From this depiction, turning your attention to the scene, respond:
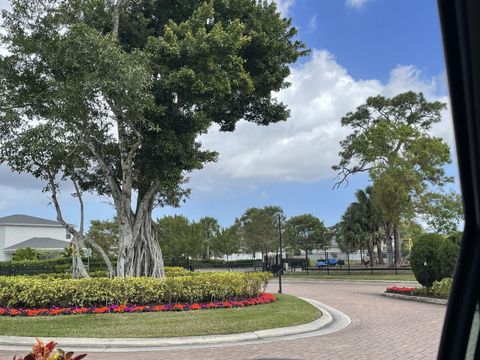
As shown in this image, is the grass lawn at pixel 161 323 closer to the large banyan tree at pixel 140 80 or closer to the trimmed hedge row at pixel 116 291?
the trimmed hedge row at pixel 116 291

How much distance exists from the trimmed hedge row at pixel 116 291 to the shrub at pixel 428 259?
7.02 m

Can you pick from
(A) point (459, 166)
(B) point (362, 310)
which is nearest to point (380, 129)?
(B) point (362, 310)

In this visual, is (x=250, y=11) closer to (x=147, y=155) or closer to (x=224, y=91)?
(x=224, y=91)

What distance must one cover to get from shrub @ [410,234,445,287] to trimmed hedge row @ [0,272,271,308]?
7.02 meters

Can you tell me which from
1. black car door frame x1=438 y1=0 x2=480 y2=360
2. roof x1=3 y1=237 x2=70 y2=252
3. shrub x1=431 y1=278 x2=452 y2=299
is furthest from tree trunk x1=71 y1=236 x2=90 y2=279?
roof x1=3 y1=237 x2=70 y2=252

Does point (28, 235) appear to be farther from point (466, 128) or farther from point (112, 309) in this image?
point (466, 128)

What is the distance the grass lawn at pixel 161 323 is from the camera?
35.3ft

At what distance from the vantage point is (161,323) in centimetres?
1175

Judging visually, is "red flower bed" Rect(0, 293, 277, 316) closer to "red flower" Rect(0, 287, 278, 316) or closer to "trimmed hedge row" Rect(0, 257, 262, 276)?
"red flower" Rect(0, 287, 278, 316)

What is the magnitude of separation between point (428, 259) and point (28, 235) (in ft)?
182

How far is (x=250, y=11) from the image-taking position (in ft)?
58.8

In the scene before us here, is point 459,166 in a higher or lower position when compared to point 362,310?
higher

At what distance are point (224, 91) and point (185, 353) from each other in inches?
331

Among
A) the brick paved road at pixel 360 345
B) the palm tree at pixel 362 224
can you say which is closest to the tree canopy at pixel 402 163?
the palm tree at pixel 362 224
